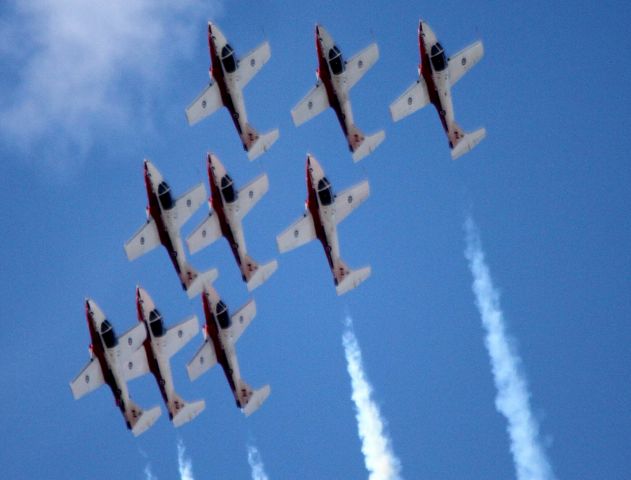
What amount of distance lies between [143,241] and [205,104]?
7.55 meters

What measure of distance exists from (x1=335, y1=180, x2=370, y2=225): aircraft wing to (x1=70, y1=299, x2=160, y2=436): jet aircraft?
37.4ft

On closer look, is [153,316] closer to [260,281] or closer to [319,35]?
[260,281]

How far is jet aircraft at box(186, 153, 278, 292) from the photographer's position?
297ft

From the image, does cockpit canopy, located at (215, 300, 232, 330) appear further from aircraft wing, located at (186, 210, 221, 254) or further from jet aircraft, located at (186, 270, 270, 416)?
aircraft wing, located at (186, 210, 221, 254)

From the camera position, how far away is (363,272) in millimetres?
92312

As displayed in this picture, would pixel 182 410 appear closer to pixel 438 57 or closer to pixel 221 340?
pixel 221 340

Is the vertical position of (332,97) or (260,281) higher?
(332,97)

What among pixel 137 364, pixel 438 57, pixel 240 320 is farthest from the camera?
pixel 240 320

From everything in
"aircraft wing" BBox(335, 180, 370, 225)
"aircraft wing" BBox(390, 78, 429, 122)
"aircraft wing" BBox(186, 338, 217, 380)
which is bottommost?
"aircraft wing" BBox(186, 338, 217, 380)

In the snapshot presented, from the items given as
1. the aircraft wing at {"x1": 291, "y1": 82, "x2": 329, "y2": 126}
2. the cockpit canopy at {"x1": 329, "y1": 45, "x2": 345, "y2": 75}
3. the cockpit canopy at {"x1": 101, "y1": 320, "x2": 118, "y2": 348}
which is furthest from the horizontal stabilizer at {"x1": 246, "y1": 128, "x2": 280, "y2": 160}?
the cockpit canopy at {"x1": 101, "y1": 320, "x2": 118, "y2": 348}

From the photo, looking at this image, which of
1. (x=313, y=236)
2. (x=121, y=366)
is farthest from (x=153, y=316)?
(x=313, y=236)

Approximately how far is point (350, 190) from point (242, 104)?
701 cm

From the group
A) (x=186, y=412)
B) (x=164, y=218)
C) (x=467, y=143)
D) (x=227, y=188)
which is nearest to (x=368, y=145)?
(x=467, y=143)

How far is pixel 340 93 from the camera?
9138cm
